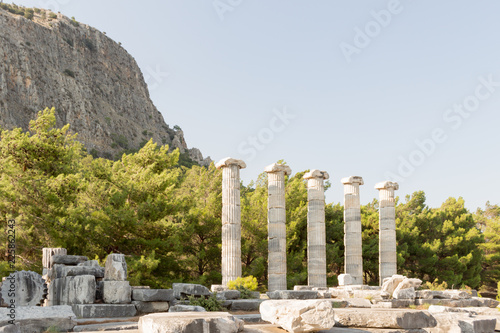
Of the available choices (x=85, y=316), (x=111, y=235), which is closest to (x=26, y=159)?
(x=111, y=235)

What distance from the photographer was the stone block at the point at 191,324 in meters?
6.35

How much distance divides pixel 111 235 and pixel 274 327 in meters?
18.5

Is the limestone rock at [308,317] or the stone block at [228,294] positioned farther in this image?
the stone block at [228,294]

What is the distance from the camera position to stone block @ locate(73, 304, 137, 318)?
40.7 feet

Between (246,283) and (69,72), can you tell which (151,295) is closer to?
(246,283)

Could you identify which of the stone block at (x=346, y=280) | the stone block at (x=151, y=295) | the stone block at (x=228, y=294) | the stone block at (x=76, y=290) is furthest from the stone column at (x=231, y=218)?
the stone block at (x=76, y=290)

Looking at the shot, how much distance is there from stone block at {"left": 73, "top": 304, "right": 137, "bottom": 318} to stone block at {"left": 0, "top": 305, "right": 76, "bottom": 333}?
2.74 m

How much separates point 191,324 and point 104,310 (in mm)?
7052

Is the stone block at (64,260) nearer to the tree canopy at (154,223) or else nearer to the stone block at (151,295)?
the stone block at (151,295)

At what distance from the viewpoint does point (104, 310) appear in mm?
12648

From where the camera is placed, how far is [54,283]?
13617 mm

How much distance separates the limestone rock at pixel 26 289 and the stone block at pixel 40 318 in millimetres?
3568

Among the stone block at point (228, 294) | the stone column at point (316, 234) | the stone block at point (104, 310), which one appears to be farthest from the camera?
the stone column at point (316, 234)

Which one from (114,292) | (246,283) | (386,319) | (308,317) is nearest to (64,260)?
(114,292)
